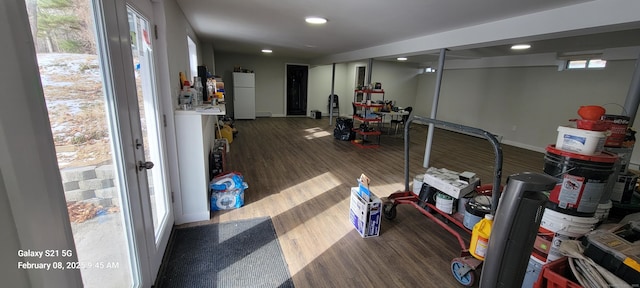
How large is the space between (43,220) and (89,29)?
0.85 metres

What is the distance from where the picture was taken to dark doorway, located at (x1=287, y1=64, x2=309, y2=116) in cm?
993

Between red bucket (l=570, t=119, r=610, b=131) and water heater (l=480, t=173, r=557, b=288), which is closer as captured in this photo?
water heater (l=480, t=173, r=557, b=288)

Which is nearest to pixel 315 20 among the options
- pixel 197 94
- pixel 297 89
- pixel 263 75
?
pixel 197 94

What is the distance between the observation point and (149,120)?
195 cm

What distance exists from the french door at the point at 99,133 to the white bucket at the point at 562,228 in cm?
246

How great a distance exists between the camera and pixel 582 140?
160cm

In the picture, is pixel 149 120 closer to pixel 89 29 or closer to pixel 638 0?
pixel 89 29

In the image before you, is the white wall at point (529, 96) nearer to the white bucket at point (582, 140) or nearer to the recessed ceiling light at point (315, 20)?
the white bucket at point (582, 140)

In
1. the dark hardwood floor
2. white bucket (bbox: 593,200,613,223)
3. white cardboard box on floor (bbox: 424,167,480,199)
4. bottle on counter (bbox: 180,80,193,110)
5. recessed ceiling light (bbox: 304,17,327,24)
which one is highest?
recessed ceiling light (bbox: 304,17,327,24)

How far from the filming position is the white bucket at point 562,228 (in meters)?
1.57

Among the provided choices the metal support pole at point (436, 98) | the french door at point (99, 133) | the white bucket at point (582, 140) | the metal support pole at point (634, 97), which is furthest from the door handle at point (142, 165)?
the metal support pole at point (634, 97)

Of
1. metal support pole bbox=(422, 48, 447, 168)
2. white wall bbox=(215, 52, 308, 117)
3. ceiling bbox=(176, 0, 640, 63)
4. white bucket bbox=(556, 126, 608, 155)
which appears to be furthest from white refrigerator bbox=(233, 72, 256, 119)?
white bucket bbox=(556, 126, 608, 155)

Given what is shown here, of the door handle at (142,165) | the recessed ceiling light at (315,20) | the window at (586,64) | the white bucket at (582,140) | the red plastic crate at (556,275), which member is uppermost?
the recessed ceiling light at (315,20)

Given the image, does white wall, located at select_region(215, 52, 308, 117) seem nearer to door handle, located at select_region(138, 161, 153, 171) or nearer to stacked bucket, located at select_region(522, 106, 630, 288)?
door handle, located at select_region(138, 161, 153, 171)
